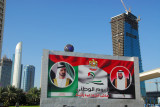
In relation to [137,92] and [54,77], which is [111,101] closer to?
[137,92]

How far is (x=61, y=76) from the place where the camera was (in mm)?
33250

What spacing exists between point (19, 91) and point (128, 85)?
154 feet

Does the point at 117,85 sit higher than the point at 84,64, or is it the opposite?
the point at 84,64

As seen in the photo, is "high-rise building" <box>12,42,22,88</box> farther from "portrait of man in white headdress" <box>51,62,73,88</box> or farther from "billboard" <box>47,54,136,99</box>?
"portrait of man in white headdress" <box>51,62,73,88</box>

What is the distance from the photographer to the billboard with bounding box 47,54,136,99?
32969 millimetres

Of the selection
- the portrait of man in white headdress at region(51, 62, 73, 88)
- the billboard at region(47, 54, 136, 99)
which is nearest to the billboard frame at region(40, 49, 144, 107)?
the billboard at region(47, 54, 136, 99)

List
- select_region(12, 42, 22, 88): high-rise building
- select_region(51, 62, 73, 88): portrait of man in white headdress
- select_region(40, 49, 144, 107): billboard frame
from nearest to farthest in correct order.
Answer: select_region(40, 49, 144, 107): billboard frame
select_region(51, 62, 73, 88): portrait of man in white headdress
select_region(12, 42, 22, 88): high-rise building

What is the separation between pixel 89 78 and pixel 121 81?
6774mm

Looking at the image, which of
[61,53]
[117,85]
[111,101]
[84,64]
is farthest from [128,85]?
[61,53]

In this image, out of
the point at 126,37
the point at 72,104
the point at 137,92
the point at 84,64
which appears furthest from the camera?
the point at 126,37

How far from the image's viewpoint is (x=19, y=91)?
7012 centimetres

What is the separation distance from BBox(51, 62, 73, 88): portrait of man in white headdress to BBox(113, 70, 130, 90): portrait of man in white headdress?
9107 mm

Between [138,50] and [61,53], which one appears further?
[138,50]

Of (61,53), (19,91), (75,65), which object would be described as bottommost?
(19,91)
